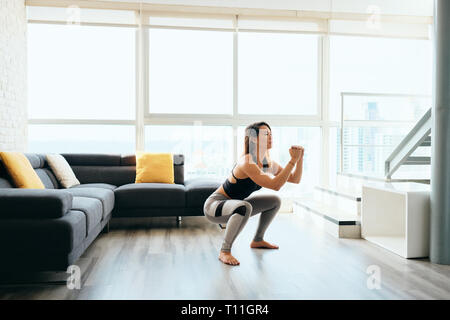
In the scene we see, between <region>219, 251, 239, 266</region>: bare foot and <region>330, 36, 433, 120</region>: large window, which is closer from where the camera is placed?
<region>219, 251, 239, 266</region>: bare foot

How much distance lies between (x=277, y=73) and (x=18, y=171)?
11.4 ft

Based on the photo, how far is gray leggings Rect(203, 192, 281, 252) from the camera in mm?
2600

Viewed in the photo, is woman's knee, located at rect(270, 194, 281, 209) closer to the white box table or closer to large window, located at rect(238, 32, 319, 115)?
the white box table

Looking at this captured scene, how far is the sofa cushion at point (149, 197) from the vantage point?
12.3 feet

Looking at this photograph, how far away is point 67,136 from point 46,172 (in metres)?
1.16

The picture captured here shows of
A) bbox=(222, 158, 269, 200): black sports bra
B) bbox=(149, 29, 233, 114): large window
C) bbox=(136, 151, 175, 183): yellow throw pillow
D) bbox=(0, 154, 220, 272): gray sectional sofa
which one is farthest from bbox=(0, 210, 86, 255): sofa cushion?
bbox=(149, 29, 233, 114): large window

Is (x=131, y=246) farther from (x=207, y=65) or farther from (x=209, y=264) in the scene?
(x=207, y=65)

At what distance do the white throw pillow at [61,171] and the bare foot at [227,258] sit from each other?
6.64 feet

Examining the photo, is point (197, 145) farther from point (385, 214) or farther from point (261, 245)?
point (385, 214)

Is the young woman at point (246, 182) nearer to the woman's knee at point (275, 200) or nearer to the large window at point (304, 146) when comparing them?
the woman's knee at point (275, 200)

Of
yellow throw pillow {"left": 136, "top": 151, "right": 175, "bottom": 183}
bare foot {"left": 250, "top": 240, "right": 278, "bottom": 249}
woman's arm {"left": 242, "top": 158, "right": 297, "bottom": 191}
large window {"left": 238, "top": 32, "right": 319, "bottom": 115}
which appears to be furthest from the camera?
large window {"left": 238, "top": 32, "right": 319, "bottom": 115}

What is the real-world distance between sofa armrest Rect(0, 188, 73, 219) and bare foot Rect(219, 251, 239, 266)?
1.08 meters

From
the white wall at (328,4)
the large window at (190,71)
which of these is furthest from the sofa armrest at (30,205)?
the white wall at (328,4)
